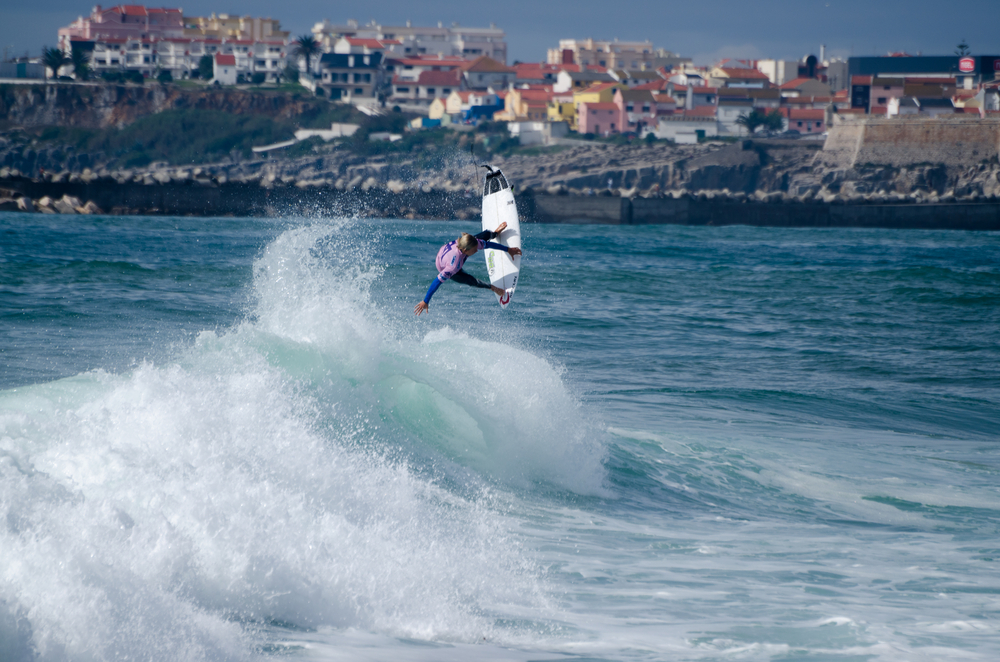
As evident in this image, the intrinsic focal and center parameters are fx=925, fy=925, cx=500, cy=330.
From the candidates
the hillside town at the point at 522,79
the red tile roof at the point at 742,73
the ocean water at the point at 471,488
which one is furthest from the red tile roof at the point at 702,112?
the ocean water at the point at 471,488

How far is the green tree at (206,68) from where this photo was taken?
117 meters

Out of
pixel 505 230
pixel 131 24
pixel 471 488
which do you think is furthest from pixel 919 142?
pixel 131 24

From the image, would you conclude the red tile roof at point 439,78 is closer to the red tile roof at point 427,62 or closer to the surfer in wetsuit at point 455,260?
the red tile roof at point 427,62

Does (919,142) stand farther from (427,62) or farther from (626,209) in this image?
(427,62)

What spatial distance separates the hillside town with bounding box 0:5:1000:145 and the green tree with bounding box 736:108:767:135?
0.21 meters

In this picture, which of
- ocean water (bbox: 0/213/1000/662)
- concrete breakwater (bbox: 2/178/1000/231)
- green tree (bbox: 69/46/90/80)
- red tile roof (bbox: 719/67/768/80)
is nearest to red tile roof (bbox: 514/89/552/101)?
red tile roof (bbox: 719/67/768/80)

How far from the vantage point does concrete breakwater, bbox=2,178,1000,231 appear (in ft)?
179

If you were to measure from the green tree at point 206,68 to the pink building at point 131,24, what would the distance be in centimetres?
1251

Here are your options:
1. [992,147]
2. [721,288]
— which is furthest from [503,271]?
[992,147]

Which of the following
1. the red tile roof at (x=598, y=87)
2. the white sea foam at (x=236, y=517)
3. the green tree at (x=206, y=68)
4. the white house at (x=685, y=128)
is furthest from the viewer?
the green tree at (x=206, y=68)

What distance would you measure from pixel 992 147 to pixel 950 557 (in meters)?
78.6

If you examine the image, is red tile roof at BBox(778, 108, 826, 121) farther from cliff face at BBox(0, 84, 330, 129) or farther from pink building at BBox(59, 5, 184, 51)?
pink building at BBox(59, 5, 184, 51)

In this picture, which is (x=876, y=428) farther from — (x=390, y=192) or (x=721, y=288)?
(x=390, y=192)

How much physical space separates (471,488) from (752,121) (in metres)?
100
